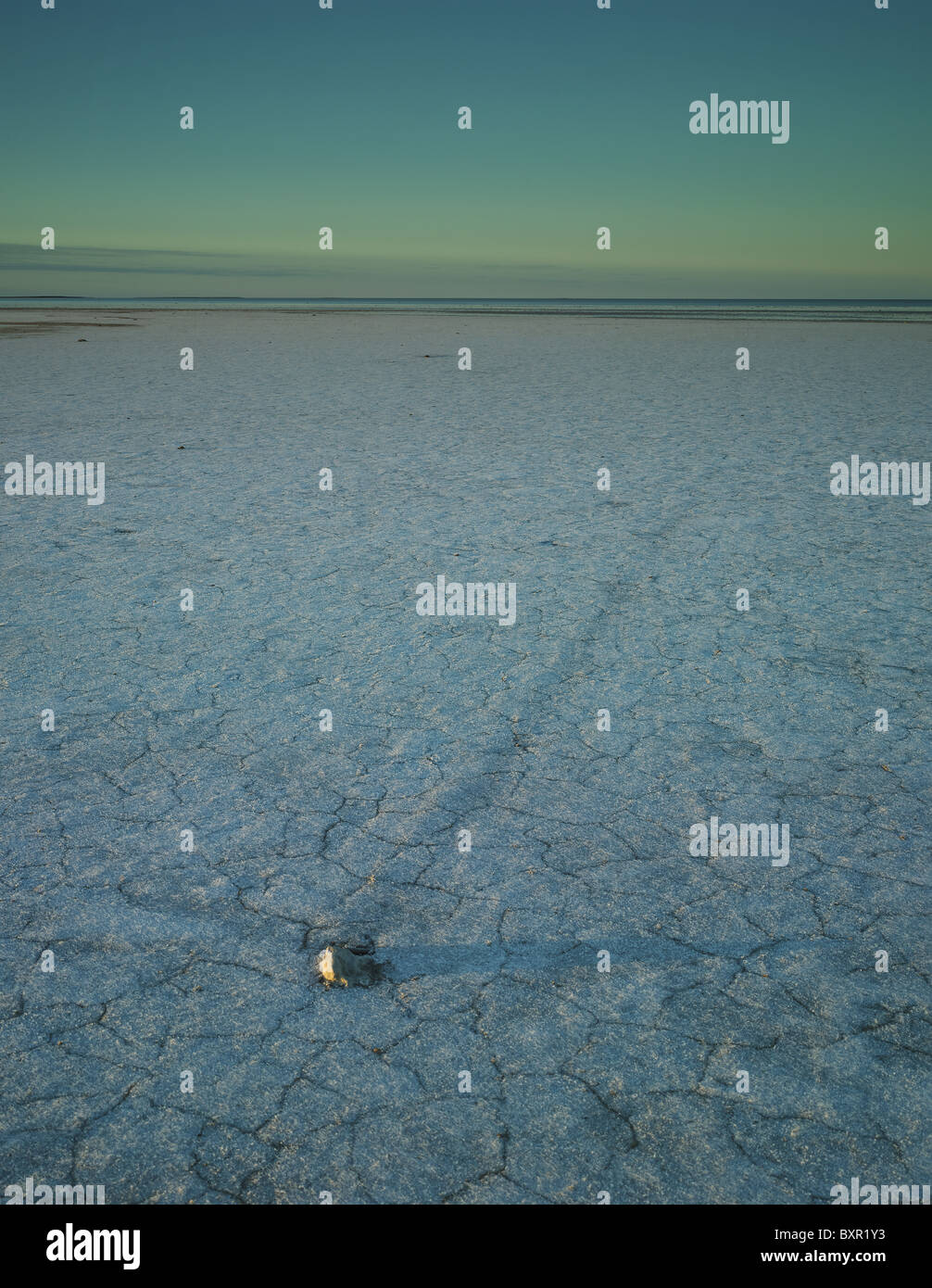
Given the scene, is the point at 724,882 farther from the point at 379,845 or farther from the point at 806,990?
the point at 379,845

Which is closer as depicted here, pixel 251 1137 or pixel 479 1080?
pixel 251 1137
